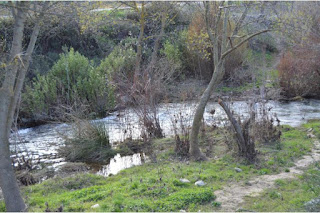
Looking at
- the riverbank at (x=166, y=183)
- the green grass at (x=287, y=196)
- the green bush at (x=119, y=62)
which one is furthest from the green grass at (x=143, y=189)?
the green bush at (x=119, y=62)

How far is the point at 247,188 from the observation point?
6602 mm

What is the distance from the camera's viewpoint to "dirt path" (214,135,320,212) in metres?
5.92

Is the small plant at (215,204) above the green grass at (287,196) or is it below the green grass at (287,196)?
above

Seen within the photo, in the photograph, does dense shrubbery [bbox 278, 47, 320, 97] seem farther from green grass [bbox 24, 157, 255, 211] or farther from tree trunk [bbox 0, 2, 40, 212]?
tree trunk [bbox 0, 2, 40, 212]

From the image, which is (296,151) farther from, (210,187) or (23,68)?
(23,68)

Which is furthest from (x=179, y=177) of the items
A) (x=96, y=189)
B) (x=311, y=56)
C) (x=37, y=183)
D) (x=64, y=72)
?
(x=311, y=56)

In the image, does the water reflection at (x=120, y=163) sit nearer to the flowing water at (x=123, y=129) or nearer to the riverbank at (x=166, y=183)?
the flowing water at (x=123, y=129)

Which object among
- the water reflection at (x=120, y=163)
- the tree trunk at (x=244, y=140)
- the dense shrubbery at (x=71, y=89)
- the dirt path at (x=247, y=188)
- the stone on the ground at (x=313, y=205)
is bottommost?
the water reflection at (x=120, y=163)

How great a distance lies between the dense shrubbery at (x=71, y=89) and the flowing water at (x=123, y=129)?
3.43 feet

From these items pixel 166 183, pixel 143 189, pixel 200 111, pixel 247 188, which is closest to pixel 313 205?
pixel 247 188

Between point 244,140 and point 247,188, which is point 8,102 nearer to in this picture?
point 247,188

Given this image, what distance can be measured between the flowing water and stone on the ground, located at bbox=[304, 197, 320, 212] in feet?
14.8

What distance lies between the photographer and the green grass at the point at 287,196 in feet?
18.5

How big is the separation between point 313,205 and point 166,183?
250 centimetres
